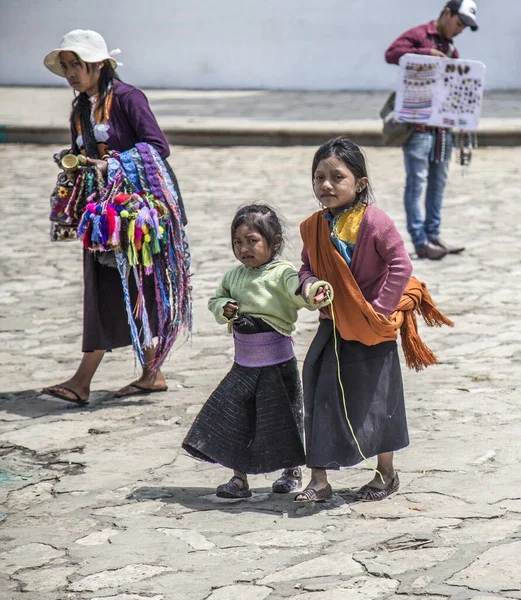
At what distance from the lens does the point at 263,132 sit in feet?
46.1

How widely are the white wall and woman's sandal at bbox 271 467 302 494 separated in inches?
543

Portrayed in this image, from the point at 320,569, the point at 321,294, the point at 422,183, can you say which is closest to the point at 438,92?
the point at 422,183

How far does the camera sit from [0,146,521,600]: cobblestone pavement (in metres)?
3.58

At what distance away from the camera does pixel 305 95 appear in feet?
57.7

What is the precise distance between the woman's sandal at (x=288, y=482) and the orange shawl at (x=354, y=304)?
1.88 ft

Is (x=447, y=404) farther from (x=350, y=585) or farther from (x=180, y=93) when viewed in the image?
(x=180, y=93)

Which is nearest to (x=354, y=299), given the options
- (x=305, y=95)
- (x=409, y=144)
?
(x=409, y=144)

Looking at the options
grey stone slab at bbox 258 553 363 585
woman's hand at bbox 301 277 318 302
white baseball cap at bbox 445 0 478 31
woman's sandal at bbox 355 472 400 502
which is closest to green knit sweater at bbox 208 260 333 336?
woman's hand at bbox 301 277 318 302

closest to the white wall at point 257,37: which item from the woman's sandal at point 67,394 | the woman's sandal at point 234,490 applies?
the woman's sandal at point 67,394

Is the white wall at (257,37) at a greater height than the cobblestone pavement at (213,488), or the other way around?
the white wall at (257,37)

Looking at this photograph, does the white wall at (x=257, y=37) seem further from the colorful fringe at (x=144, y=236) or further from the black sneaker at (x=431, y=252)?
the colorful fringe at (x=144, y=236)

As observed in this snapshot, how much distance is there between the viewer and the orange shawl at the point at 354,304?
13.2 ft

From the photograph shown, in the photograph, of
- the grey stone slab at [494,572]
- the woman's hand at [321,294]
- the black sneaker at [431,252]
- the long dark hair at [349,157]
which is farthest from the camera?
the black sneaker at [431,252]

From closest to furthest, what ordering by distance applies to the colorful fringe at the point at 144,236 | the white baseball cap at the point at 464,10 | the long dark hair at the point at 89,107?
the colorful fringe at the point at 144,236 < the long dark hair at the point at 89,107 < the white baseball cap at the point at 464,10
